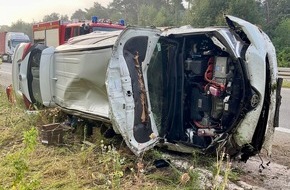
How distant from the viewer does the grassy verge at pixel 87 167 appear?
343 cm

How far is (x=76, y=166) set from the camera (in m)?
4.01

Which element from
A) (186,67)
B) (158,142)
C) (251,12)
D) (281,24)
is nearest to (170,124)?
(158,142)

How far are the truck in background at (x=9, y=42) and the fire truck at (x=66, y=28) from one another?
17.1 metres

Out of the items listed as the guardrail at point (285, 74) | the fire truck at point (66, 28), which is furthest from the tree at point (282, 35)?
the fire truck at point (66, 28)

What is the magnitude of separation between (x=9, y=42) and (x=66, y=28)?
2069 cm

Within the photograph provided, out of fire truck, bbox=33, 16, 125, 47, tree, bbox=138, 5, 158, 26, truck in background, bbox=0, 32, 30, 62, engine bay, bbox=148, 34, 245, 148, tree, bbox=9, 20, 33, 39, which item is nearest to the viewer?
engine bay, bbox=148, 34, 245, 148

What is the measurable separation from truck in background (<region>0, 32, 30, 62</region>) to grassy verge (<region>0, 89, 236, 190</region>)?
26561mm

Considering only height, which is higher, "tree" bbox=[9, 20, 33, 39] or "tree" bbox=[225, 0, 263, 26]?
"tree" bbox=[225, 0, 263, 26]

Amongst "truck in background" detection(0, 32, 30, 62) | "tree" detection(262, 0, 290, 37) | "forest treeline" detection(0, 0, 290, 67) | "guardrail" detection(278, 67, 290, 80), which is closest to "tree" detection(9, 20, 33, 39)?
"truck in background" detection(0, 32, 30, 62)

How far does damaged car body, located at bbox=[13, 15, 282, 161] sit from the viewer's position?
3.65 metres

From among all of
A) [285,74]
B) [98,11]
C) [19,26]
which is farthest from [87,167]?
[19,26]

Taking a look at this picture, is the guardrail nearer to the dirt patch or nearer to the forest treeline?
the forest treeline

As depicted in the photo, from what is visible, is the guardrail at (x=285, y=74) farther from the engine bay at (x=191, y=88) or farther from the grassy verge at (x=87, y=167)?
the grassy verge at (x=87, y=167)

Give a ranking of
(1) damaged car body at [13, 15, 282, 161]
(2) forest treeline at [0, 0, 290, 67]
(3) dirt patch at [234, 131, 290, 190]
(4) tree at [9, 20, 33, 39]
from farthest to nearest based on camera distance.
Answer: (4) tree at [9, 20, 33, 39] → (2) forest treeline at [0, 0, 290, 67] → (3) dirt patch at [234, 131, 290, 190] → (1) damaged car body at [13, 15, 282, 161]
